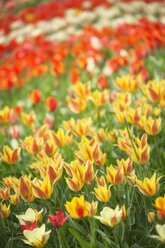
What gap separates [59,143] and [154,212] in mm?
665

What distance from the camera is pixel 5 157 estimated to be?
2.11 m

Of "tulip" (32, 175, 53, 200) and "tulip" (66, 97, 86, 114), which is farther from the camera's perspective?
"tulip" (66, 97, 86, 114)

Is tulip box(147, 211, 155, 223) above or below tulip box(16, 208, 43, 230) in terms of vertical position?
below

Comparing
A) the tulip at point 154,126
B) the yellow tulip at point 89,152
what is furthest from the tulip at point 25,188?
the tulip at point 154,126

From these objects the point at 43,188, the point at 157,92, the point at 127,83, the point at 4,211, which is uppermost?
the point at 43,188

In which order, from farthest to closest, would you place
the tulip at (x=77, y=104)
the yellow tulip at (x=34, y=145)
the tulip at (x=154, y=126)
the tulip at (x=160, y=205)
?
the tulip at (x=77, y=104) → the yellow tulip at (x=34, y=145) → the tulip at (x=154, y=126) → the tulip at (x=160, y=205)

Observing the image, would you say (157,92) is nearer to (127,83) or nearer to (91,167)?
(127,83)

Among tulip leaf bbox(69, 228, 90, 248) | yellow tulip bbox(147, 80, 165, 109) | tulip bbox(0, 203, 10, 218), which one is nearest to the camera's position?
tulip leaf bbox(69, 228, 90, 248)

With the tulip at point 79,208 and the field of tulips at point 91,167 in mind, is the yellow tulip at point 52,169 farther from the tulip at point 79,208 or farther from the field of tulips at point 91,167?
the tulip at point 79,208

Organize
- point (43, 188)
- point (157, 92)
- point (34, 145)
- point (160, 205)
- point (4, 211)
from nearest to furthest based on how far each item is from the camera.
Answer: point (160, 205), point (43, 188), point (4, 211), point (34, 145), point (157, 92)

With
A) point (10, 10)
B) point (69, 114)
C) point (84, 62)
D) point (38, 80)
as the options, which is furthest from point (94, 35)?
point (10, 10)

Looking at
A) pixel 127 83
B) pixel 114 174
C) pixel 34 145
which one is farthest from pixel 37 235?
pixel 127 83

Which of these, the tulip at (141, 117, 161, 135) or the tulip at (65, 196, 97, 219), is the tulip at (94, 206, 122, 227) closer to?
the tulip at (65, 196, 97, 219)

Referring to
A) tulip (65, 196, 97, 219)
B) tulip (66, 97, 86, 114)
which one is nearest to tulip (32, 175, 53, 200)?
tulip (65, 196, 97, 219)
